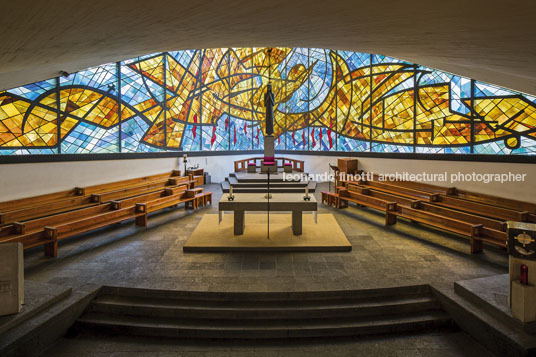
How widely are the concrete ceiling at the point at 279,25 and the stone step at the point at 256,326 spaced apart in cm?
298

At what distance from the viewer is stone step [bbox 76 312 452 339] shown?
3613 mm

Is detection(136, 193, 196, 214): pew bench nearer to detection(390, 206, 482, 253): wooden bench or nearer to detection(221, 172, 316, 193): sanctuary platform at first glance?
detection(221, 172, 316, 193): sanctuary platform

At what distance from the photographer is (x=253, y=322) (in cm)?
375

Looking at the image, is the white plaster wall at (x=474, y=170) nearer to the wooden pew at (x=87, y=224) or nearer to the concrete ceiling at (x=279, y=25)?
the concrete ceiling at (x=279, y=25)

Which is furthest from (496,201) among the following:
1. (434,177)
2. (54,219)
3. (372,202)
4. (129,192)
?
(54,219)

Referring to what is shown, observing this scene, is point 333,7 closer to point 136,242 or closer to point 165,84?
point 136,242

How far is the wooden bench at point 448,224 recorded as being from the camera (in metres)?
5.19

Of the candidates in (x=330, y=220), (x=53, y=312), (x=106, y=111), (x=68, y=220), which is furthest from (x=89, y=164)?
(x=330, y=220)

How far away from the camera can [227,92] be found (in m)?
12.6

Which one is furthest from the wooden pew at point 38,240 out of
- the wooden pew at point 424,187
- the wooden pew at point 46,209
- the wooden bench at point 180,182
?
the wooden pew at point 424,187

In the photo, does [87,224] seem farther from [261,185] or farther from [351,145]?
[351,145]

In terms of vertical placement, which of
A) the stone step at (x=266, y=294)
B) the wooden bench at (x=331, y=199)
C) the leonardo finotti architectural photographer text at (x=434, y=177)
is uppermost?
the leonardo finotti architectural photographer text at (x=434, y=177)

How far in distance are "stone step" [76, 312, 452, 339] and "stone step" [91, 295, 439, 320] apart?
2.5 inches

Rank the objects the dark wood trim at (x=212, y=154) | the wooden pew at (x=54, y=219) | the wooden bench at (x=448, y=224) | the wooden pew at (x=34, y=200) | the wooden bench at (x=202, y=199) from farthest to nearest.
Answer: the wooden bench at (x=202, y=199) < the dark wood trim at (x=212, y=154) < the wooden pew at (x=34, y=200) < the wooden bench at (x=448, y=224) < the wooden pew at (x=54, y=219)
